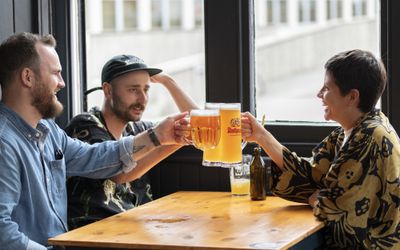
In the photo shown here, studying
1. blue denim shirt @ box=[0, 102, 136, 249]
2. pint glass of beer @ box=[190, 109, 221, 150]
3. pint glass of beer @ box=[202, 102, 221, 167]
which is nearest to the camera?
blue denim shirt @ box=[0, 102, 136, 249]

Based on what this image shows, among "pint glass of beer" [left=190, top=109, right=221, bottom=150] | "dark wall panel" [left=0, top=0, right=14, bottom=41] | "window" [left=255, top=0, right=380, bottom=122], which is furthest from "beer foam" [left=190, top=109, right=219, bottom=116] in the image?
"dark wall panel" [left=0, top=0, right=14, bottom=41]

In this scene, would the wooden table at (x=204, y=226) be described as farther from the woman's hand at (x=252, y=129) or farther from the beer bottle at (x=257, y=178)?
the woman's hand at (x=252, y=129)

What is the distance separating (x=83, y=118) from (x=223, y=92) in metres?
0.70

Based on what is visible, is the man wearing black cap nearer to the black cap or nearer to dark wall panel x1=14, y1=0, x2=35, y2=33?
the black cap

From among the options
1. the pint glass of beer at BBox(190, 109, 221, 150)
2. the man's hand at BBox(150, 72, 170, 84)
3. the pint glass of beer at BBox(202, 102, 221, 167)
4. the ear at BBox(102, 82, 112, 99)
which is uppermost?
the man's hand at BBox(150, 72, 170, 84)

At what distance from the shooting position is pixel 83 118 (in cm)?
362

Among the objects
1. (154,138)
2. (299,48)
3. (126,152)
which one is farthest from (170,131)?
(299,48)

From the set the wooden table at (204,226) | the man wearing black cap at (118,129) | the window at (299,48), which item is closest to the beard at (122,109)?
the man wearing black cap at (118,129)

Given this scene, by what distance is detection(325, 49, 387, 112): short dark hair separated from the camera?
3105 millimetres

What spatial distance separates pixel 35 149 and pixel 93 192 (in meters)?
0.46

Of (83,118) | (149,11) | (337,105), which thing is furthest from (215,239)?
(149,11)

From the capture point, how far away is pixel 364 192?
2.98 m

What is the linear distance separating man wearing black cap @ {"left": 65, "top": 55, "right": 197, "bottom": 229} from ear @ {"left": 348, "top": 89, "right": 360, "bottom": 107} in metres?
0.79

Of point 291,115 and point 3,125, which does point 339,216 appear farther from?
point 3,125
